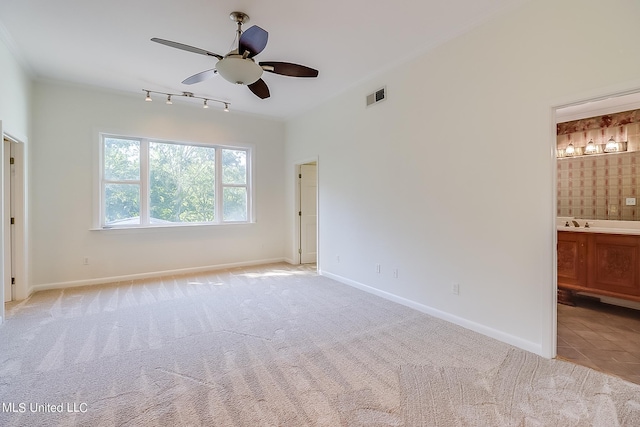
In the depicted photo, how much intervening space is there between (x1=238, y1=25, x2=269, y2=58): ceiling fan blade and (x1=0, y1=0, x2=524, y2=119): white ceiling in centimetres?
37

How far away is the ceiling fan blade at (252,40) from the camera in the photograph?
2348mm

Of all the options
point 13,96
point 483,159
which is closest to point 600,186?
point 483,159

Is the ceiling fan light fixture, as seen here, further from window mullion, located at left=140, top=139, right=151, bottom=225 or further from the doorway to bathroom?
the doorway to bathroom

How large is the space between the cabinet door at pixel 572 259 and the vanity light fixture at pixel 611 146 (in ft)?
4.13

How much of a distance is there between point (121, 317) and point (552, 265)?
14.0 feet

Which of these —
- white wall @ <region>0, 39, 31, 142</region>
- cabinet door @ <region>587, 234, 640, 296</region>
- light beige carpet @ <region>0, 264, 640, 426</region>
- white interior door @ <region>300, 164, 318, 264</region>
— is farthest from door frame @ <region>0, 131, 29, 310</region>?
cabinet door @ <region>587, 234, 640, 296</region>

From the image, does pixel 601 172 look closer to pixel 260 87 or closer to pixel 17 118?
pixel 260 87

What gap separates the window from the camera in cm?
483

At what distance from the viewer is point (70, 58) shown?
3.61 meters

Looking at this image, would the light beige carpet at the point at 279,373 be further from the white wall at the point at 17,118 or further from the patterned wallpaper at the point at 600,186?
the patterned wallpaper at the point at 600,186

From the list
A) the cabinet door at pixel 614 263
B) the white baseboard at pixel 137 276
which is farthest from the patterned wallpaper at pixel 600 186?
the white baseboard at pixel 137 276

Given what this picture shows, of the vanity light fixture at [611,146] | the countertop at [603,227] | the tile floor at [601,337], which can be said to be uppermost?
the vanity light fixture at [611,146]

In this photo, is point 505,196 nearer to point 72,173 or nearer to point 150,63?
point 150,63

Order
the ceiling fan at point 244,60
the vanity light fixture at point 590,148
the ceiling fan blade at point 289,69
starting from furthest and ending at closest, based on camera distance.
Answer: the vanity light fixture at point 590,148 → the ceiling fan blade at point 289,69 → the ceiling fan at point 244,60
